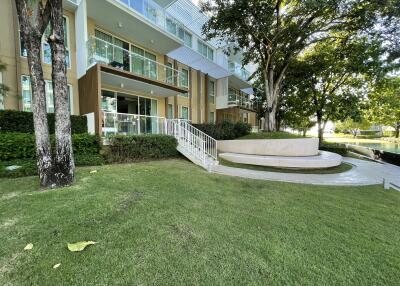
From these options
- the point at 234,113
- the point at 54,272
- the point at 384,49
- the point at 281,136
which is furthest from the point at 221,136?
the point at 54,272

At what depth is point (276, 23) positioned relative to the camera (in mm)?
11898

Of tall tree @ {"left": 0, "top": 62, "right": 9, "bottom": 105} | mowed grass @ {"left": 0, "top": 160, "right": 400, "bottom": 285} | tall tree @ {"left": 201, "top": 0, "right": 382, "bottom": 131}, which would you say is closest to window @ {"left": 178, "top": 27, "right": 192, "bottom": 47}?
tall tree @ {"left": 201, "top": 0, "right": 382, "bottom": 131}

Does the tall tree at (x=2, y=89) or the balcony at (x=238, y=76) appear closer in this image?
the tall tree at (x=2, y=89)

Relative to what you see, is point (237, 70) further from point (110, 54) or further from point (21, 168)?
point (21, 168)

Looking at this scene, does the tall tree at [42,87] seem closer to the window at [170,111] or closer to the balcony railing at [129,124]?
the balcony railing at [129,124]

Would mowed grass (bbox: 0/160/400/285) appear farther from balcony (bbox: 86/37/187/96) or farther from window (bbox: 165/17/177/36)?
window (bbox: 165/17/177/36)

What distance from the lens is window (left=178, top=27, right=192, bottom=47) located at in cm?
1547

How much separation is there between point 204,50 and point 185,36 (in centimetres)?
297

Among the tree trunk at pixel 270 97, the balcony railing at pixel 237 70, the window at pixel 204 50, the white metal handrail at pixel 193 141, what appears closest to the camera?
the white metal handrail at pixel 193 141

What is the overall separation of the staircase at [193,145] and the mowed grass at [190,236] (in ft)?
12.3

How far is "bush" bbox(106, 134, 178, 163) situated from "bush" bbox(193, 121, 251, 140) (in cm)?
478

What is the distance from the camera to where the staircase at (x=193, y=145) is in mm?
9195

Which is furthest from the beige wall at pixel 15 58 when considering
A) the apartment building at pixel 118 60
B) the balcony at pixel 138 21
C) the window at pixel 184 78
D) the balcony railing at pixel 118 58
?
the window at pixel 184 78

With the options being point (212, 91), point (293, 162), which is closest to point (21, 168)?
point (293, 162)
